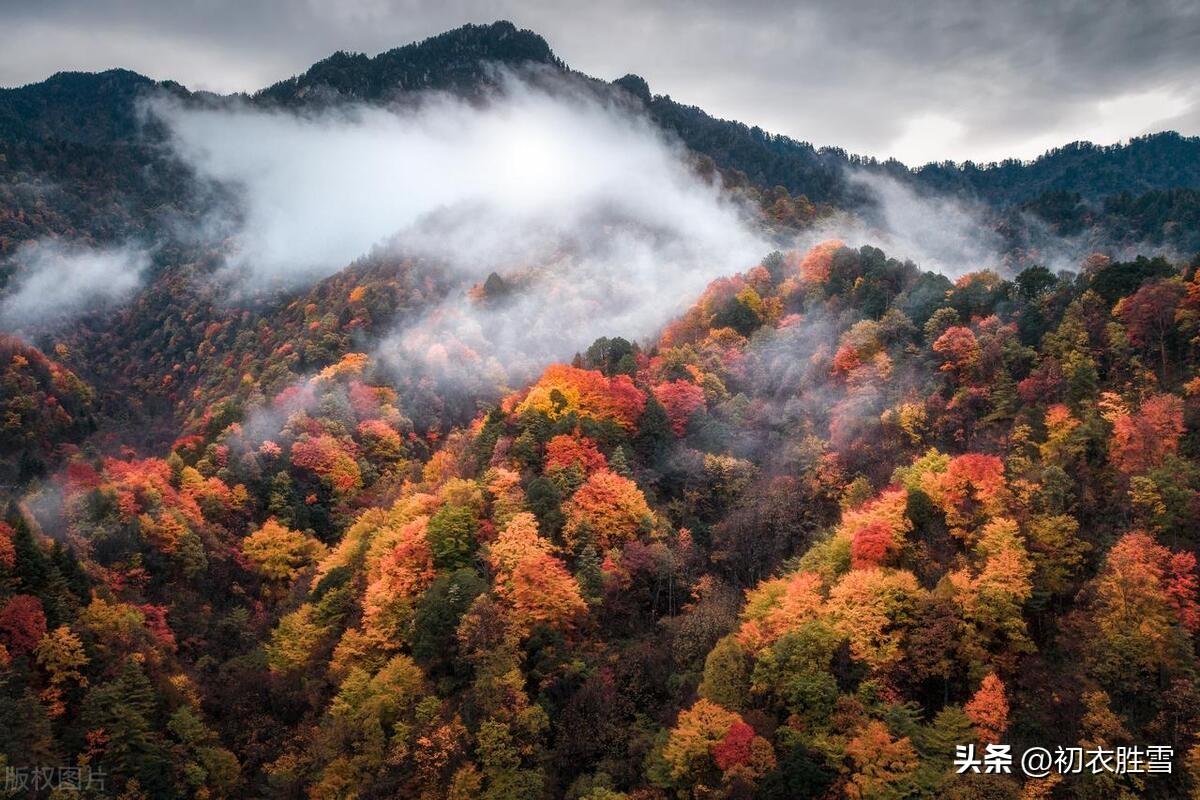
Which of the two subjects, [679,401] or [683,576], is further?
[679,401]

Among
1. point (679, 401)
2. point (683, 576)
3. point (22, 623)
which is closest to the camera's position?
point (22, 623)

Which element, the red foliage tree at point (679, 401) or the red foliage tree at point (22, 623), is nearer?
the red foliage tree at point (22, 623)

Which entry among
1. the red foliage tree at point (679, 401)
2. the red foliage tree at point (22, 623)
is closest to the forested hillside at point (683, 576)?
the red foliage tree at point (22, 623)

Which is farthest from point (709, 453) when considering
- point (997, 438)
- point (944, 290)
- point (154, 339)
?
point (154, 339)

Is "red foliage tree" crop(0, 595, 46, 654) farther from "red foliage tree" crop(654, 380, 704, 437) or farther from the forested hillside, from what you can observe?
"red foliage tree" crop(654, 380, 704, 437)

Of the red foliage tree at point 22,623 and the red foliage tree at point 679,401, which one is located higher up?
the red foliage tree at point 679,401

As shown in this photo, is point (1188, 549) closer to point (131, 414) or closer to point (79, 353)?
point (131, 414)

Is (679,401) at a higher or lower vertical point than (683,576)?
higher

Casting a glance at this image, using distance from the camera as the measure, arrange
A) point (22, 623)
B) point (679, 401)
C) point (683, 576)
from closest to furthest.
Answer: point (22, 623) → point (683, 576) → point (679, 401)

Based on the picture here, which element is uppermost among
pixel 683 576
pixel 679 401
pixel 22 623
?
pixel 679 401

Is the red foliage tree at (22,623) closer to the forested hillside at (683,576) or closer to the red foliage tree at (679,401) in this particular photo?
the forested hillside at (683,576)

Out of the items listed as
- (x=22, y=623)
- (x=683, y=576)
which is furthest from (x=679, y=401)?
(x=22, y=623)

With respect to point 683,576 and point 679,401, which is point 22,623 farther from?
point 679,401
